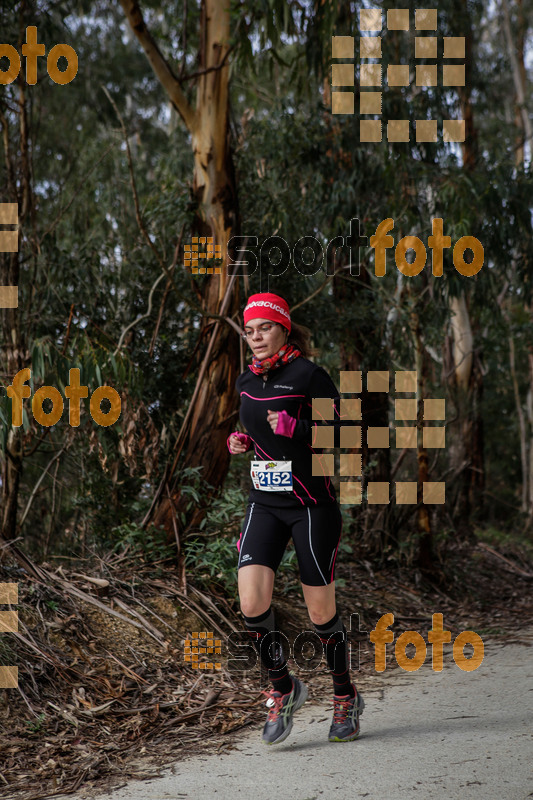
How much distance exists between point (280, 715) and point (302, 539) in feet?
2.72

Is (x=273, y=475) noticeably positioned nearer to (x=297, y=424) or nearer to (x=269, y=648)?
(x=297, y=424)

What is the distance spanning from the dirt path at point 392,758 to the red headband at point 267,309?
1.97 metres

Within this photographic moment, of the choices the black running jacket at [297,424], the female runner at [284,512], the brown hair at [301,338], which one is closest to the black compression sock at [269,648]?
the female runner at [284,512]

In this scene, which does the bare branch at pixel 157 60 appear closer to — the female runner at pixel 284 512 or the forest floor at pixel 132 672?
the female runner at pixel 284 512

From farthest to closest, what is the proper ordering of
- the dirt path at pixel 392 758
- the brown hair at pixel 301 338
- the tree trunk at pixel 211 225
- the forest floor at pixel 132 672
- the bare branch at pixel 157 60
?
the bare branch at pixel 157 60 → the tree trunk at pixel 211 225 → the brown hair at pixel 301 338 → the forest floor at pixel 132 672 → the dirt path at pixel 392 758

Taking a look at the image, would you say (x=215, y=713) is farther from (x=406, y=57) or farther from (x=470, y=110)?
(x=470, y=110)

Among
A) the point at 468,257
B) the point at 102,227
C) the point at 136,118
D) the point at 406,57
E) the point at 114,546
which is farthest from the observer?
the point at 136,118

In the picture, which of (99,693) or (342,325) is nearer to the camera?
(99,693)

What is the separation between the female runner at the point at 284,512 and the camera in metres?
3.80

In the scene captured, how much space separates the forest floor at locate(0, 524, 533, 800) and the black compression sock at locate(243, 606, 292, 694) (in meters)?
0.35

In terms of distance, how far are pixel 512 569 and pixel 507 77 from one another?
14207 millimetres

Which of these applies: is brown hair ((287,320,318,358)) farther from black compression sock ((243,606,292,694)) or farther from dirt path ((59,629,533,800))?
dirt path ((59,629,533,800))

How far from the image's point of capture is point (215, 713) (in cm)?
434

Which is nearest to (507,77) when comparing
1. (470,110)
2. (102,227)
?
(470,110)
